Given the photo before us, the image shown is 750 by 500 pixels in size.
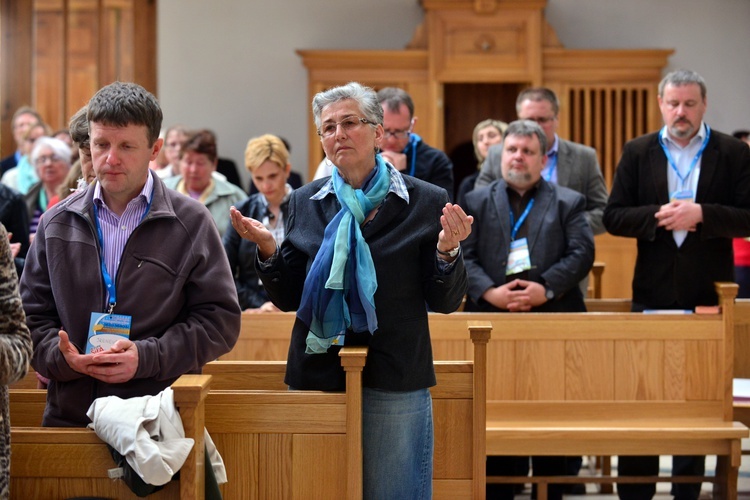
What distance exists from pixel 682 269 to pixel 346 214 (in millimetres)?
2070

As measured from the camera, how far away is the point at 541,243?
166 inches

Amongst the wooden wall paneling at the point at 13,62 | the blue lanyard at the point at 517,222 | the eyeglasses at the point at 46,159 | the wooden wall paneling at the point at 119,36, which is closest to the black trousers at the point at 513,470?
the blue lanyard at the point at 517,222

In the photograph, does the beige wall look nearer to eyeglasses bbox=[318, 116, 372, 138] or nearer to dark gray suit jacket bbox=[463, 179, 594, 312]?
dark gray suit jacket bbox=[463, 179, 594, 312]

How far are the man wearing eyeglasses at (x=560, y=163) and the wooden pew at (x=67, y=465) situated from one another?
9.00 feet

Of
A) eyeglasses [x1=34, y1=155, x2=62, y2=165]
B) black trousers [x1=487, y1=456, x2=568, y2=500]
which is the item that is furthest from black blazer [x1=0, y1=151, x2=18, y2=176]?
black trousers [x1=487, y1=456, x2=568, y2=500]

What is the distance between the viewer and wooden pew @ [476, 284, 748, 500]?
402 centimetres

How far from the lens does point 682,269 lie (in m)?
4.27

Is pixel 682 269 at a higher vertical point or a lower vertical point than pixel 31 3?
lower

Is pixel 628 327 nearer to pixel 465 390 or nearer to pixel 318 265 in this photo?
pixel 465 390

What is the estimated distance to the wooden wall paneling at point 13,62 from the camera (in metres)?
8.38

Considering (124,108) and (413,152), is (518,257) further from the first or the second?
(124,108)

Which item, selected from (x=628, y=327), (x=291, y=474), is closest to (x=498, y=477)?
(x=628, y=327)

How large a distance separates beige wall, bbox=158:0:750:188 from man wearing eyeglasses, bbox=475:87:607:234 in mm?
4117

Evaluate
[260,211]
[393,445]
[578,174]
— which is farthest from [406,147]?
[393,445]
